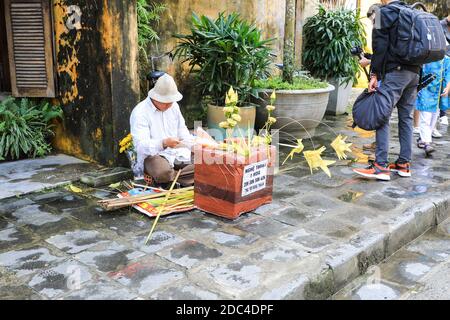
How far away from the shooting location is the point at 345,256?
12.3 ft

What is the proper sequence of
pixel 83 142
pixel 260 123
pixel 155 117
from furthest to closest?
pixel 260 123 < pixel 83 142 < pixel 155 117

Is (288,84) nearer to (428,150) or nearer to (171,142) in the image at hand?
(428,150)

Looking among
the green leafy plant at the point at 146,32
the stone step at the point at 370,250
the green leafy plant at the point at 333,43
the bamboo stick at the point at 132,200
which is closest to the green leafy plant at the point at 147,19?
the green leafy plant at the point at 146,32

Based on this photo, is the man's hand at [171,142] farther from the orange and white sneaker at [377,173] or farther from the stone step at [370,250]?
the orange and white sneaker at [377,173]

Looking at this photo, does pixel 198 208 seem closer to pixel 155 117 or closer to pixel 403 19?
pixel 155 117

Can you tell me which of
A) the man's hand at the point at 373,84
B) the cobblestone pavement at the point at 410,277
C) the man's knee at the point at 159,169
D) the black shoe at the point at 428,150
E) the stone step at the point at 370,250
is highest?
the man's hand at the point at 373,84

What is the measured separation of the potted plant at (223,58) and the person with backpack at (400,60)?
1.75 m

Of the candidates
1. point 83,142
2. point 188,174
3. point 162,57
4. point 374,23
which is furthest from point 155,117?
point 374,23

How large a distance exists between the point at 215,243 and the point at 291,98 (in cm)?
371

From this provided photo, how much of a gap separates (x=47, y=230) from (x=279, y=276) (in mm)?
1976

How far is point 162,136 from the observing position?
5.20 m

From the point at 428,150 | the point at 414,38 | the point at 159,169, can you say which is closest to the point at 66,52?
the point at 159,169

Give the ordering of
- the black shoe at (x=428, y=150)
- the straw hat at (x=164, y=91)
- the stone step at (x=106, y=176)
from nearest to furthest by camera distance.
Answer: the straw hat at (x=164, y=91)
the stone step at (x=106, y=176)
the black shoe at (x=428, y=150)

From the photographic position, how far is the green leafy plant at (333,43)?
30.2ft
